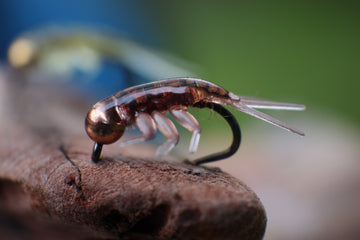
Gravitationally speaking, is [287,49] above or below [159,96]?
above

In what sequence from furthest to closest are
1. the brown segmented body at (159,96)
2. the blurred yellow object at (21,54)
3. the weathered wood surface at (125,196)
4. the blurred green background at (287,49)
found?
the blurred green background at (287,49)
the blurred yellow object at (21,54)
the brown segmented body at (159,96)
the weathered wood surface at (125,196)

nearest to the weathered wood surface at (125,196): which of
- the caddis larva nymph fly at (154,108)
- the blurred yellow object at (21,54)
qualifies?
the caddis larva nymph fly at (154,108)

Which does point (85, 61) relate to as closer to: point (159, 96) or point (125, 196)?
point (159, 96)

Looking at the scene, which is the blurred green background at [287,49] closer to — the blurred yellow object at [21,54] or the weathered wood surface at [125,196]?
the blurred yellow object at [21,54]

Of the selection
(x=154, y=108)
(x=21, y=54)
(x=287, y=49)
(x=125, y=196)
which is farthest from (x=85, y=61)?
(x=287, y=49)

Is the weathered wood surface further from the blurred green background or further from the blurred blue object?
the blurred green background

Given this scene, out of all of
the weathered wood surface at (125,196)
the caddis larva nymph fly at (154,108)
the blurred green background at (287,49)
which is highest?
the blurred green background at (287,49)

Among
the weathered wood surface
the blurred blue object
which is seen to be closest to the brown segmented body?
the weathered wood surface
